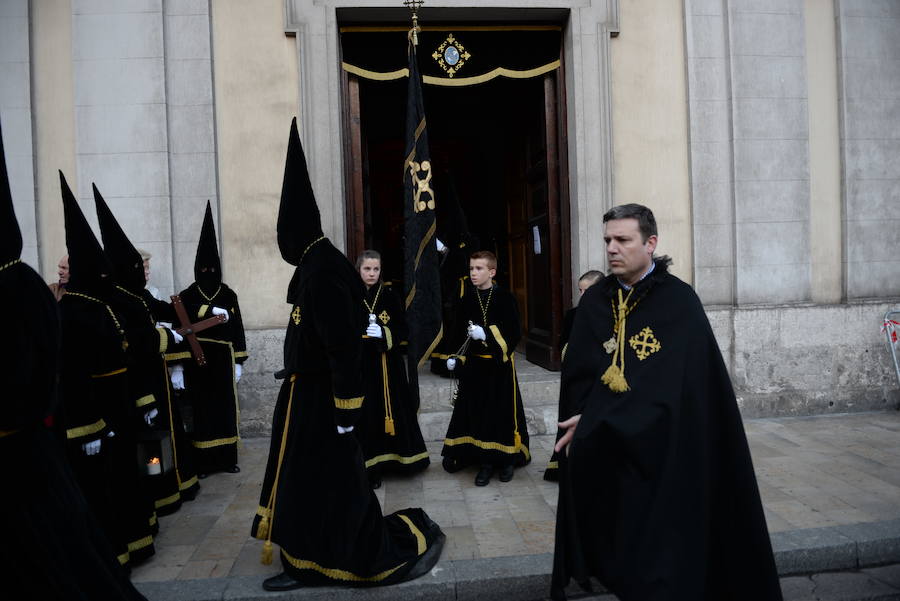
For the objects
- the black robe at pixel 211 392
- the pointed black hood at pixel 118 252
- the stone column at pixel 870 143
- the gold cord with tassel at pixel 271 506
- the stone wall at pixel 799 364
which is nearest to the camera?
the gold cord with tassel at pixel 271 506

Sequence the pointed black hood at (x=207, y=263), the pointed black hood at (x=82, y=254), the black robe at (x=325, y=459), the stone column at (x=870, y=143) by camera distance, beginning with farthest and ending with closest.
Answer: the stone column at (x=870, y=143)
the pointed black hood at (x=207, y=263)
the pointed black hood at (x=82, y=254)
the black robe at (x=325, y=459)

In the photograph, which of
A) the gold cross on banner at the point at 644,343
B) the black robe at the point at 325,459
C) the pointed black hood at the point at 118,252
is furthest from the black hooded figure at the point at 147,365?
the gold cross on banner at the point at 644,343

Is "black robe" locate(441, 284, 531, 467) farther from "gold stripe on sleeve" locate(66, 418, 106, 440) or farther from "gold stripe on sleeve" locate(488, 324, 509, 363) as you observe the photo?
"gold stripe on sleeve" locate(66, 418, 106, 440)

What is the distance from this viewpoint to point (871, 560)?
3.92 metres

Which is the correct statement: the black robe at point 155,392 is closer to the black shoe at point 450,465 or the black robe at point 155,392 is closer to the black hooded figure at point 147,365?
the black hooded figure at point 147,365

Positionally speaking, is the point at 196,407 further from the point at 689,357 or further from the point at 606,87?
the point at 606,87

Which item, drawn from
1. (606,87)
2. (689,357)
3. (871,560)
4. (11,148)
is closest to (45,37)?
(11,148)

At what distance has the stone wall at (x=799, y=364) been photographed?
731 centimetres

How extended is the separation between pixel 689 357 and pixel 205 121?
5.93 meters

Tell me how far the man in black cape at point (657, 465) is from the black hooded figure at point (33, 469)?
2051 millimetres

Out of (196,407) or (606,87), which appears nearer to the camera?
(196,407)

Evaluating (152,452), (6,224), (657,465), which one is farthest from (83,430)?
(657,465)

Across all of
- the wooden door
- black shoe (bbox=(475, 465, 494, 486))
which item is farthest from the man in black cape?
the wooden door

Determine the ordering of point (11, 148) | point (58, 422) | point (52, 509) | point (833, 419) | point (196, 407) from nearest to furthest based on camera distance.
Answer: point (52, 509) < point (58, 422) < point (196, 407) < point (11, 148) < point (833, 419)
